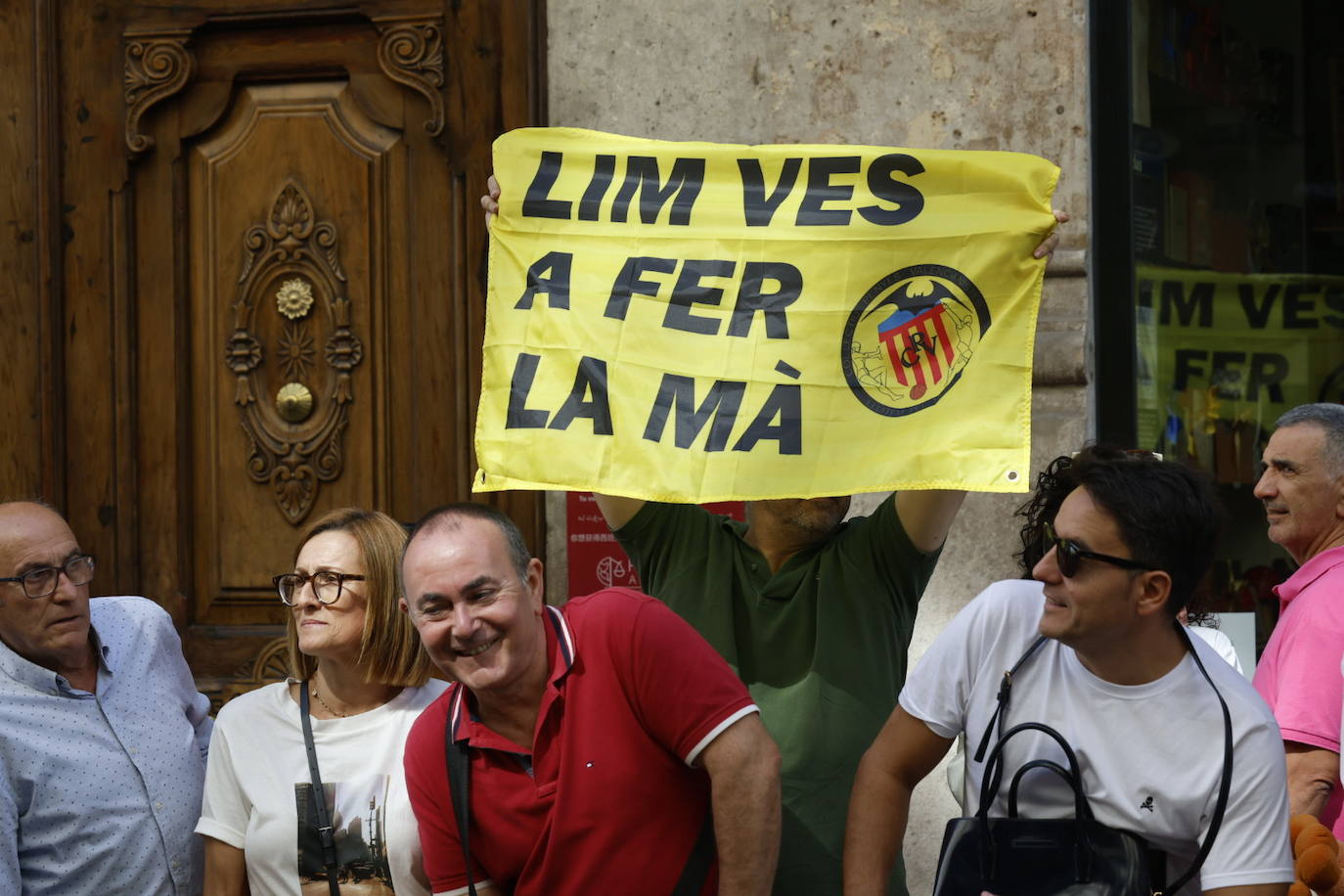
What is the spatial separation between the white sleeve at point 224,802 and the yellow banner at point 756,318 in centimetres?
82

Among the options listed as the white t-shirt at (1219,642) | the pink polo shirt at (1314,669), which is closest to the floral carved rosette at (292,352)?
the white t-shirt at (1219,642)

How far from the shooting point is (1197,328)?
5109mm

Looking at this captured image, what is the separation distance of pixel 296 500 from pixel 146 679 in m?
1.65

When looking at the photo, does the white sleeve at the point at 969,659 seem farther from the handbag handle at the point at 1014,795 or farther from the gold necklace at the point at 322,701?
the gold necklace at the point at 322,701

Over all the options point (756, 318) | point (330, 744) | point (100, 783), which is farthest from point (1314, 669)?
point (100, 783)

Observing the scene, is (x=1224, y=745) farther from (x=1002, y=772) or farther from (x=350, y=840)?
(x=350, y=840)

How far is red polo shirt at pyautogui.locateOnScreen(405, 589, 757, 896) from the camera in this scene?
286 cm

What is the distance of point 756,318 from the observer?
364 centimetres

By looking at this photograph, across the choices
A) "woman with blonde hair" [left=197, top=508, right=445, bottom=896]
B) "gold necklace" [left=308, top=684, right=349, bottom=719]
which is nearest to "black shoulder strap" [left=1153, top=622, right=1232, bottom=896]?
"woman with blonde hair" [left=197, top=508, right=445, bottom=896]

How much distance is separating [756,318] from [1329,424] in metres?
1.42

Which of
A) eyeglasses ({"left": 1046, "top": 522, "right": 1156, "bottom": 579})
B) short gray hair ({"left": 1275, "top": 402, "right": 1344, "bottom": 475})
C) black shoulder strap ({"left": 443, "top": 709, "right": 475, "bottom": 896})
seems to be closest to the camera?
eyeglasses ({"left": 1046, "top": 522, "right": 1156, "bottom": 579})

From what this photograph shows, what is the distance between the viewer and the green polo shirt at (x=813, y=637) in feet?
10.8

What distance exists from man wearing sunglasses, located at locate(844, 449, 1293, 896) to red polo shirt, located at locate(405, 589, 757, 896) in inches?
13.9

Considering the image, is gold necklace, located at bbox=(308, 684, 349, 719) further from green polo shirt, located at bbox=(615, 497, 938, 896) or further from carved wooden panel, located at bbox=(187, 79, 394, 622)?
carved wooden panel, located at bbox=(187, 79, 394, 622)
